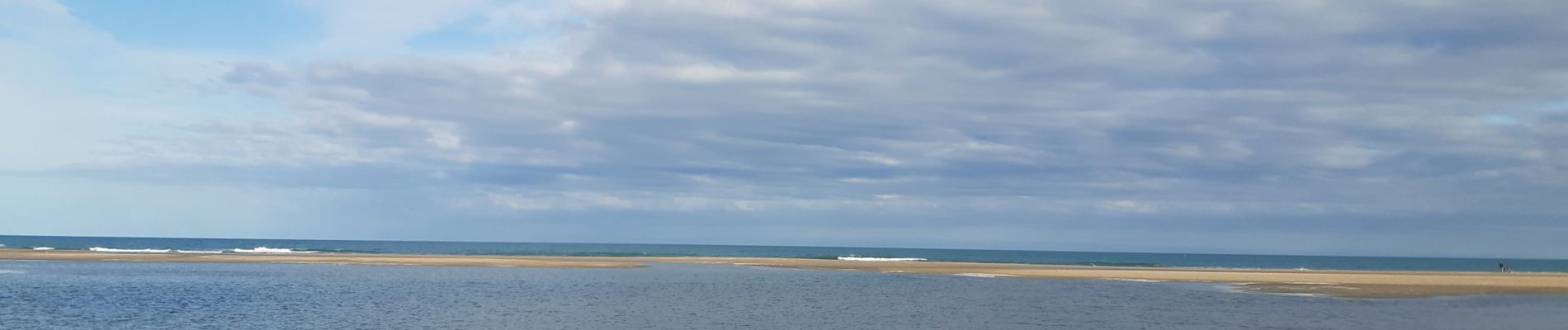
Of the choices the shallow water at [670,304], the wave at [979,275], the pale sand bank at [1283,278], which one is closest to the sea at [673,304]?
the shallow water at [670,304]

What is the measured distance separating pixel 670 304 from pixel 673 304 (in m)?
0.44

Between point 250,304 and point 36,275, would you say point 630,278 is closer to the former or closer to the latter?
point 250,304

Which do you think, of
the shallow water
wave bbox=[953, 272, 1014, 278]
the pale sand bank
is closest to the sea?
the shallow water

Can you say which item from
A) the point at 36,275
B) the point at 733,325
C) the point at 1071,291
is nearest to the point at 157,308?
the point at 733,325

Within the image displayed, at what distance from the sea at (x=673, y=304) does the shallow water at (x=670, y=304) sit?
0.32 feet

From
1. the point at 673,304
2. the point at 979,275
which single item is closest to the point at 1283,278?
the point at 979,275

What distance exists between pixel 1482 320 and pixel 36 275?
65.0 metres

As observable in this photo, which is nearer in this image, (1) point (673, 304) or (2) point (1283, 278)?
(1) point (673, 304)

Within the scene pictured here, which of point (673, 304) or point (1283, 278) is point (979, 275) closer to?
point (1283, 278)

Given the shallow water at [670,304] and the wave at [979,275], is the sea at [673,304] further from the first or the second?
the wave at [979,275]

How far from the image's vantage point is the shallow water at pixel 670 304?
113 ft

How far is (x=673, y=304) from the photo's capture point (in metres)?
42.0

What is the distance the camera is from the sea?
3431 cm

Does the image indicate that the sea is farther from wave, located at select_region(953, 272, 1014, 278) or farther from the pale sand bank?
wave, located at select_region(953, 272, 1014, 278)
